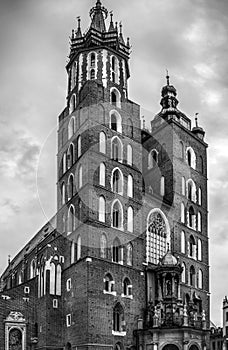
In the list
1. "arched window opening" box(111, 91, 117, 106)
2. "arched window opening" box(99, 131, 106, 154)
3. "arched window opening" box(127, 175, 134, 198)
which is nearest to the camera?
"arched window opening" box(99, 131, 106, 154)

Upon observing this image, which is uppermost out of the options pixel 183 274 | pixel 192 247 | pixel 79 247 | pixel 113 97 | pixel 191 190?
pixel 113 97

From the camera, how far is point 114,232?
192 ft

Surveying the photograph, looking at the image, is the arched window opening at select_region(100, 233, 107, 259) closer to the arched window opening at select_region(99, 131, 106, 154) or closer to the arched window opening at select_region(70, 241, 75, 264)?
the arched window opening at select_region(70, 241, 75, 264)

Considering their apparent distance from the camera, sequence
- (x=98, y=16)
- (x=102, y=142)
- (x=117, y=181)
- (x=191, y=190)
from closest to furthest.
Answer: (x=102, y=142) → (x=117, y=181) → (x=191, y=190) → (x=98, y=16)

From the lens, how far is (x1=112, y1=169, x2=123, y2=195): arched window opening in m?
60.8

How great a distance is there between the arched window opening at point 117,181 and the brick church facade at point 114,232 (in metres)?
0.10

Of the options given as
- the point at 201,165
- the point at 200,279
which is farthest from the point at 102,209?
the point at 201,165

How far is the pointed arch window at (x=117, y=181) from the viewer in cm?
6078

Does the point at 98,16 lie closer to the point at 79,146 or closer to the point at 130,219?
the point at 79,146

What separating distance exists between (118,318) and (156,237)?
10369 millimetres

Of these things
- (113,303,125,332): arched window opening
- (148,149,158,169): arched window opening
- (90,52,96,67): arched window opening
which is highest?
(90,52,96,67): arched window opening

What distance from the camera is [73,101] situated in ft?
215

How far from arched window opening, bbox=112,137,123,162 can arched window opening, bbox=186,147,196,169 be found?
1106 centimetres

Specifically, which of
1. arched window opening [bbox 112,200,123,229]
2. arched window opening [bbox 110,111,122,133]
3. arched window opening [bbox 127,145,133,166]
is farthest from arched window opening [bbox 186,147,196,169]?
arched window opening [bbox 112,200,123,229]
